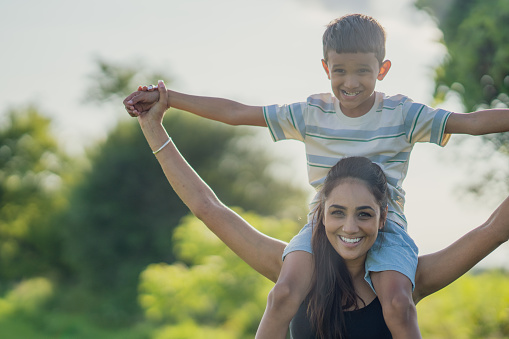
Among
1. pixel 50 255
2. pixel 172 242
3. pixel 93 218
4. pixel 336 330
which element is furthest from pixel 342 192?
pixel 50 255

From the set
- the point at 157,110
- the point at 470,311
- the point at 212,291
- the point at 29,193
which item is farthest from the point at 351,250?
the point at 29,193

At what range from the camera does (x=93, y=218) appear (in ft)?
55.6

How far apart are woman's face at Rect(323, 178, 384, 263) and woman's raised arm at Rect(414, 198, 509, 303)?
0.29 meters

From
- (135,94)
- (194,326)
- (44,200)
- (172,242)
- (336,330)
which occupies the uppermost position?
(44,200)

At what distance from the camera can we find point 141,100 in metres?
2.74

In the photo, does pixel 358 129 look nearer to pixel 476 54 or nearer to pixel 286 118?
pixel 286 118

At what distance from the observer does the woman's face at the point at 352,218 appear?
232 centimetres

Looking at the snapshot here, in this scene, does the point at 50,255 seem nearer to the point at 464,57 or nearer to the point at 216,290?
the point at 216,290

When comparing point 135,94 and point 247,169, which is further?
point 247,169

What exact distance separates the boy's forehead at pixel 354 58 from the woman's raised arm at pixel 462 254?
2.34 feet

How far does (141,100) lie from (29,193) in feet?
65.2

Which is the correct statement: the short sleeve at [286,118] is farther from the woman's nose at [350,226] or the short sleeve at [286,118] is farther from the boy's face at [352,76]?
the woman's nose at [350,226]

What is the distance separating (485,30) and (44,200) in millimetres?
17395

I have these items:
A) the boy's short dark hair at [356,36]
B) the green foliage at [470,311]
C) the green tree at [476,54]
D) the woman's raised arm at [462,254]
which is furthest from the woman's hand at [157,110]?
the green foliage at [470,311]
